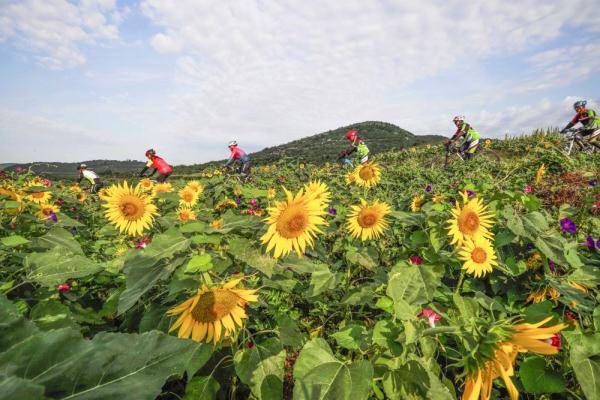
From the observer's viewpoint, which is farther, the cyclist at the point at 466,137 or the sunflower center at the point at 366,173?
the cyclist at the point at 466,137

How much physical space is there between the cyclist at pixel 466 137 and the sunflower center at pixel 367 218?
12.2 metres

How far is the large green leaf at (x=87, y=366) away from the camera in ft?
1.32

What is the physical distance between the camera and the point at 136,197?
2.95 metres

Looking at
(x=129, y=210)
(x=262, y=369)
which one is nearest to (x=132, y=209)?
(x=129, y=210)


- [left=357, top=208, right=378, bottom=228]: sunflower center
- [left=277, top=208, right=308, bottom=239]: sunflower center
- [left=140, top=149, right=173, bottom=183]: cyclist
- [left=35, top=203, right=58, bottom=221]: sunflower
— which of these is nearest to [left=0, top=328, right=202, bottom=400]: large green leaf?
[left=277, top=208, right=308, bottom=239]: sunflower center

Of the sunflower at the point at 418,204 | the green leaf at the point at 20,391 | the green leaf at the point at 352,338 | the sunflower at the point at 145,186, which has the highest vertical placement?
the sunflower at the point at 145,186

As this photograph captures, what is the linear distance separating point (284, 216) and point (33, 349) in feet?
4.98

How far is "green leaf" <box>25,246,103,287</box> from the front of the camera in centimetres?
156

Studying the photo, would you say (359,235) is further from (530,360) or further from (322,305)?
(530,360)

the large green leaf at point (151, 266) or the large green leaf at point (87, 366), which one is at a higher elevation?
the large green leaf at point (87, 366)

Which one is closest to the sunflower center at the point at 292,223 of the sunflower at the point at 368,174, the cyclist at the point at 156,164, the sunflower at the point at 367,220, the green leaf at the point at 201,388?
the green leaf at the point at 201,388

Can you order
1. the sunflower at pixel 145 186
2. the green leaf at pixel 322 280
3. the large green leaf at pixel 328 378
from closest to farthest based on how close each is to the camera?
1. the large green leaf at pixel 328 378
2. the green leaf at pixel 322 280
3. the sunflower at pixel 145 186

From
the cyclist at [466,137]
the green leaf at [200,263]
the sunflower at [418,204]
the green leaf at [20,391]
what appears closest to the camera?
the green leaf at [20,391]

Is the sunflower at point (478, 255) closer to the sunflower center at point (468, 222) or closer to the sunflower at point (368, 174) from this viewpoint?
the sunflower center at point (468, 222)
